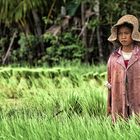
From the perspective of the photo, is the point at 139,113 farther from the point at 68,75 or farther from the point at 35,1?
the point at 35,1

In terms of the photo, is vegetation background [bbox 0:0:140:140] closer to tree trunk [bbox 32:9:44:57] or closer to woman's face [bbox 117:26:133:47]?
tree trunk [bbox 32:9:44:57]

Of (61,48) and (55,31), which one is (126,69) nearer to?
(61,48)

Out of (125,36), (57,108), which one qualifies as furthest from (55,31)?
(125,36)

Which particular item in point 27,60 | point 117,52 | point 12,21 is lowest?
point 27,60

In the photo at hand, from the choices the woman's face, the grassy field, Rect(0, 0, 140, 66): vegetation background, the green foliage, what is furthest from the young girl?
the green foliage

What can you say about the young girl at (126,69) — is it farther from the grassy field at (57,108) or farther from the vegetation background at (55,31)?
the vegetation background at (55,31)

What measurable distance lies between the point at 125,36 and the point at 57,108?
61.7 inches

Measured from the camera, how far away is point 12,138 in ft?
14.3

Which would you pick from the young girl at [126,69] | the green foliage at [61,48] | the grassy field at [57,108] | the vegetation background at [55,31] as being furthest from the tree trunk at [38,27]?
the young girl at [126,69]

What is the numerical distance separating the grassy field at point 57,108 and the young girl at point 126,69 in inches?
7.8

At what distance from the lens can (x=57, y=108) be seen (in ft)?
19.6

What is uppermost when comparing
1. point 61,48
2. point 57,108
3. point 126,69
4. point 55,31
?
point 126,69

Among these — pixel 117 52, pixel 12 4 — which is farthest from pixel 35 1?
pixel 117 52

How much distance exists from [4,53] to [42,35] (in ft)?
3.85
